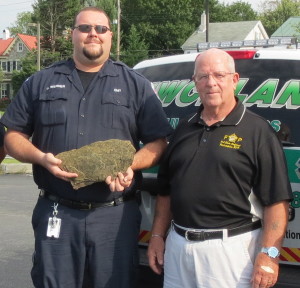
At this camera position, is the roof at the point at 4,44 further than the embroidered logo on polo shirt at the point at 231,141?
Yes

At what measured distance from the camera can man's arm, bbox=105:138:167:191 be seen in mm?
3236

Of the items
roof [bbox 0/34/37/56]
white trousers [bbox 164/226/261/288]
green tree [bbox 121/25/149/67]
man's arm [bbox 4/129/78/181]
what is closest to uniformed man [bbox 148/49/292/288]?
white trousers [bbox 164/226/261/288]

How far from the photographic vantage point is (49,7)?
54281mm

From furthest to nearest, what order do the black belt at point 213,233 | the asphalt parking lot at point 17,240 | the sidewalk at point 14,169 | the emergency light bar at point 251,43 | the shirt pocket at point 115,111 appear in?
the sidewalk at point 14,169, the asphalt parking lot at point 17,240, the emergency light bar at point 251,43, the shirt pocket at point 115,111, the black belt at point 213,233

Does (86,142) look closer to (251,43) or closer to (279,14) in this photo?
(251,43)

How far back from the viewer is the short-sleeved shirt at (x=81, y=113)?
3.42 metres

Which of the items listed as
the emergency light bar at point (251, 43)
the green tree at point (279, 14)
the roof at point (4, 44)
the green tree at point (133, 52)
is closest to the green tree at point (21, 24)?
the roof at point (4, 44)

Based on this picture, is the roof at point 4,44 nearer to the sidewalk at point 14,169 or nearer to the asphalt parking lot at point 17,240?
the sidewalk at point 14,169

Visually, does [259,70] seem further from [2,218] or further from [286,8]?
[286,8]

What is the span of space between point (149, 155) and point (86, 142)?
1.23 ft

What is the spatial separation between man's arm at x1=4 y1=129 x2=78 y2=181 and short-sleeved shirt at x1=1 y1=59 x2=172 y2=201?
0.20 ft

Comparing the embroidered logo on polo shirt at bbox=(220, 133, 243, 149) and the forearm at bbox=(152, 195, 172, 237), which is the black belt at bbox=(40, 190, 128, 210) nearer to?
the forearm at bbox=(152, 195, 172, 237)

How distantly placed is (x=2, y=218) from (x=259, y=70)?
5831 millimetres

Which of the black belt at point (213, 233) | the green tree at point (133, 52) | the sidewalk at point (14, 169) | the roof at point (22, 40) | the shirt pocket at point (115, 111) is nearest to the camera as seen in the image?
the black belt at point (213, 233)
